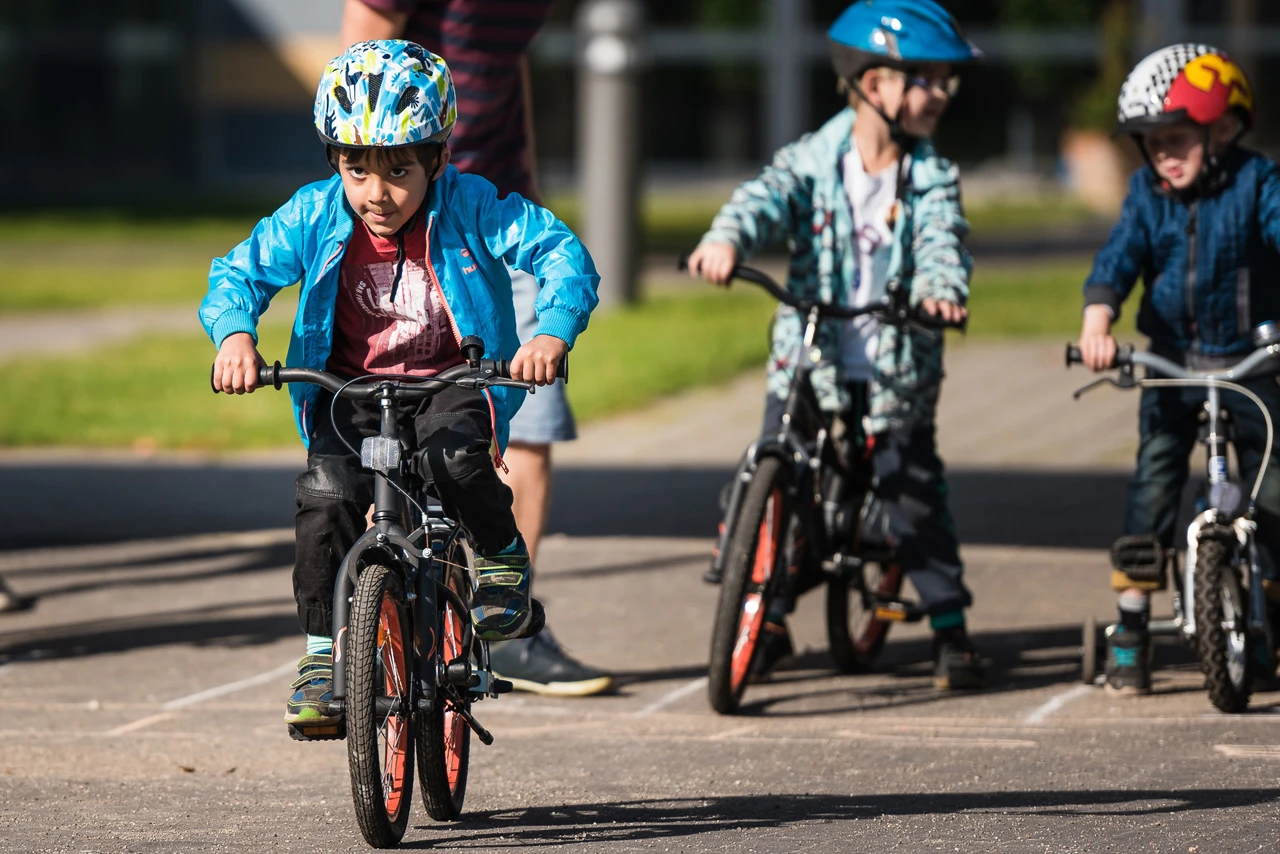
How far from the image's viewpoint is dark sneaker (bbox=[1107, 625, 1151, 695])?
5.77m

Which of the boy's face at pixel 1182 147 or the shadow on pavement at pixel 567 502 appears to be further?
the shadow on pavement at pixel 567 502

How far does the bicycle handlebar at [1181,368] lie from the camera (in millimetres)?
5457

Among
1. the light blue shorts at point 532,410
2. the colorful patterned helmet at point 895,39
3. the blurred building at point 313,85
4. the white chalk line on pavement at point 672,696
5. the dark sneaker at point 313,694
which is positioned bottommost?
the white chalk line on pavement at point 672,696

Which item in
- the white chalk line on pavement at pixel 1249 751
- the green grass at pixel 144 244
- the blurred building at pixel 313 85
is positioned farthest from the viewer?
the blurred building at pixel 313 85

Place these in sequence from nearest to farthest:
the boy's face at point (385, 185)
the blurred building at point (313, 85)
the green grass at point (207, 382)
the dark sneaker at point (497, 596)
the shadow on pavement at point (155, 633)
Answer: the boy's face at point (385, 185)
the dark sneaker at point (497, 596)
the shadow on pavement at point (155, 633)
the green grass at point (207, 382)
the blurred building at point (313, 85)

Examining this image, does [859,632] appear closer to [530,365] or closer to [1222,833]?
[1222,833]

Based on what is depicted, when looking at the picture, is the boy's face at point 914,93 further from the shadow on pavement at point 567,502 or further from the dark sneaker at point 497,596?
the shadow on pavement at point 567,502

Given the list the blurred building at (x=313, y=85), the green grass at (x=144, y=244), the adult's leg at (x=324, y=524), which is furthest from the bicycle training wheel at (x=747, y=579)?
the blurred building at (x=313, y=85)

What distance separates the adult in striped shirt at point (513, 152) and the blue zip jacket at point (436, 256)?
1374 millimetres

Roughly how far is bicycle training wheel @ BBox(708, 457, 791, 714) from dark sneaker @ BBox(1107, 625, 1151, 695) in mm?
1030

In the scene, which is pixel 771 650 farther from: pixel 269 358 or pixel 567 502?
pixel 269 358

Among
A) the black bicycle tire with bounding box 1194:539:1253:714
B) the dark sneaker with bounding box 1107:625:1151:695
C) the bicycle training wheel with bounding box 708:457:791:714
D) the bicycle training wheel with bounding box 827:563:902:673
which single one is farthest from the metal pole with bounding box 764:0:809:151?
the black bicycle tire with bounding box 1194:539:1253:714

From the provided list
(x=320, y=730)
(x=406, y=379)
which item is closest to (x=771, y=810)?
(x=320, y=730)

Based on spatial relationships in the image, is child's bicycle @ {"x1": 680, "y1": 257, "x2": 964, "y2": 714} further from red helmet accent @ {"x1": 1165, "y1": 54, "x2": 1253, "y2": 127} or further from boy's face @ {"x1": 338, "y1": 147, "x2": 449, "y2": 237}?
boy's face @ {"x1": 338, "y1": 147, "x2": 449, "y2": 237}
